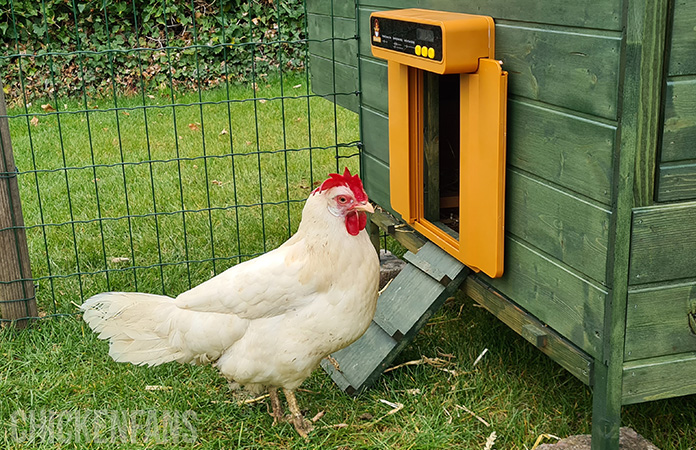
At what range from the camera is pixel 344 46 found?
12.9 ft

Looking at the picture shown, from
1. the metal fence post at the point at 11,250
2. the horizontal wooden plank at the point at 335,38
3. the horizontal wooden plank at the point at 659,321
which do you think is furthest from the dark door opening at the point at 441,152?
the metal fence post at the point at 11,250

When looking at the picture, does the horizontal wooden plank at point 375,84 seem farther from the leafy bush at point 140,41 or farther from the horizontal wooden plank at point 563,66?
the leafy bush at point 140,41

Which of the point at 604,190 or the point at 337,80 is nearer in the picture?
the point at 604,190

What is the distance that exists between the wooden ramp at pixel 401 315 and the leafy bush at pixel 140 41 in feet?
16.5

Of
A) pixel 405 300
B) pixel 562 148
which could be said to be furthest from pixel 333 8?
pixel 562 148

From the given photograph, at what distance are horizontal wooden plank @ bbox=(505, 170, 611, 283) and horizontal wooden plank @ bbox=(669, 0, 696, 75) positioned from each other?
0.40 meters

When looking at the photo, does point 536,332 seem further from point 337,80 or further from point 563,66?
point 337,80

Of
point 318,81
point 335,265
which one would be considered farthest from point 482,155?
point 318,81

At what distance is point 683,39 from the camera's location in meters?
1.85

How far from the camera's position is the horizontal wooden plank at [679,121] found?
1889 millimetres

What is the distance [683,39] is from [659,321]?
29.8 inches

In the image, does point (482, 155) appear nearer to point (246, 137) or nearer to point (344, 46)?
point (344, 46)

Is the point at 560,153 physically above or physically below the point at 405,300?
above

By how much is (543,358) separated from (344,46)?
6.11 ft
